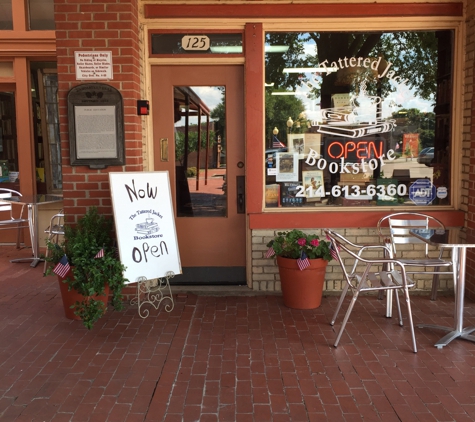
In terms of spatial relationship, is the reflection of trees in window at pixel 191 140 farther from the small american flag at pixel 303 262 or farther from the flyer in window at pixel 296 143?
the small american flag at pixel 303 262

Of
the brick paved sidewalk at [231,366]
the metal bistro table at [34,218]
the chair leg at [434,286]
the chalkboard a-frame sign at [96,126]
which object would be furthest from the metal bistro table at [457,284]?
the metal bistro table at [34,218]

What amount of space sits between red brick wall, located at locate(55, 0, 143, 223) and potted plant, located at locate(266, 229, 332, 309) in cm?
167

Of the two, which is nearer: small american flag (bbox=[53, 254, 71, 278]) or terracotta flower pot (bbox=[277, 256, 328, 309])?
small american flag (bbox=[53, 254, 71, 278])

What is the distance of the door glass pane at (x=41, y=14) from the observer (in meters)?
7.28

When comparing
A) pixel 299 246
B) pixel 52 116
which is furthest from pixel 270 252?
pixel 52 116

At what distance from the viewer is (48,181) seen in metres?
7.78

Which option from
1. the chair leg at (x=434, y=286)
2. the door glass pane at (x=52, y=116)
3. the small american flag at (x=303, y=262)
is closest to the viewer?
the small american flag at (x=303, y=262)

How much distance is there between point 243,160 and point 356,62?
5.22ft

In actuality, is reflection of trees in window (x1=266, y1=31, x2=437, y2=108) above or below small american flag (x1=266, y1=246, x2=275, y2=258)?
above

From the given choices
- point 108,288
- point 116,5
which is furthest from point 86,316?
point 116,5

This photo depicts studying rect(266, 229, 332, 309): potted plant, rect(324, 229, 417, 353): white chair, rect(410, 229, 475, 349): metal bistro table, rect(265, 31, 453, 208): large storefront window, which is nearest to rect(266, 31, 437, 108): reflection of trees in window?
rect(265, 31, 453, 208): large storefront window

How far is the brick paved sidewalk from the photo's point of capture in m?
3.18

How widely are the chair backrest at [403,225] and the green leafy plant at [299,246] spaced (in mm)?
662

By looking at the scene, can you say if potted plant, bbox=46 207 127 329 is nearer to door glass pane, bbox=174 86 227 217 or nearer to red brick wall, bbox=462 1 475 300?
door glass pane, bbox=174 86 227 217
